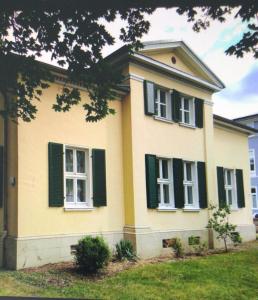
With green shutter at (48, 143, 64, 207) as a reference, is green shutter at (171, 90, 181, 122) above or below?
above

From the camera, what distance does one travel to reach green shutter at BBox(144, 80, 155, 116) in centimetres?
1444

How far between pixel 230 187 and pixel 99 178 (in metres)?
8.26

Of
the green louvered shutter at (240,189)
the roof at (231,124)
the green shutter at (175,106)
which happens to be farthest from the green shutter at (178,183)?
the green louvered shutter at (240,189)

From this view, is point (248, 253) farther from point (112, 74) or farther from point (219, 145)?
point (112, 74)

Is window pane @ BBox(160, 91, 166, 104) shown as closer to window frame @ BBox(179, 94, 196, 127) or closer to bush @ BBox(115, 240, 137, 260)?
window frame @ BBox(179, 94, 196, 127)

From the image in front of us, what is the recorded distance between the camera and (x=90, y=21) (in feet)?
25.1

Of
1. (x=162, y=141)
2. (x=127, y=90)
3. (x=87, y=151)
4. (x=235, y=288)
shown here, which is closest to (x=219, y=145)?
(x=162, y=141)

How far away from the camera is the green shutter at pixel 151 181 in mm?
14070

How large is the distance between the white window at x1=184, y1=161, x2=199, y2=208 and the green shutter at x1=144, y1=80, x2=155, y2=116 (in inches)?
112

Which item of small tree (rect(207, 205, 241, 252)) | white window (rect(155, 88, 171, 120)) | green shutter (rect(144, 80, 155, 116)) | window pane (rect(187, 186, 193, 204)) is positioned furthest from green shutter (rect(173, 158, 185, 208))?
green shutter (rect(144, 80, 155, 116))

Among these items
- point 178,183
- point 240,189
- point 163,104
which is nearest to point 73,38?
point 163,104

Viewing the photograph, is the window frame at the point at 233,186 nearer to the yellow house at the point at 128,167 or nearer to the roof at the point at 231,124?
the yellow house at the point at 128,167

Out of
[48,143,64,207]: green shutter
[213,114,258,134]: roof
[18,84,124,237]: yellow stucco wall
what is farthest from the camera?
[213,114,258,134]: roof

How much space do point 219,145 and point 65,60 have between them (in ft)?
38.5
